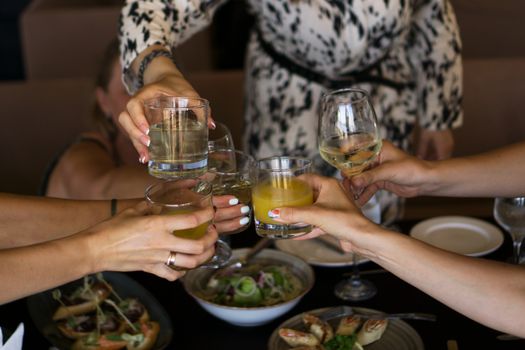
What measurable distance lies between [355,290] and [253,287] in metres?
0.27

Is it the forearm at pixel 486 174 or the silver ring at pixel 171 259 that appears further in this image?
the forearm at pixel 486 174

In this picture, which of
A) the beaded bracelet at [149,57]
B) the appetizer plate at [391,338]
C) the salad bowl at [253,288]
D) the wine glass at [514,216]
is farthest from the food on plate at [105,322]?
the wine glass at [514,216]

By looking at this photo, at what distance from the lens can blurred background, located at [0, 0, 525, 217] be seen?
347cm

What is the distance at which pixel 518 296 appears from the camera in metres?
1.39

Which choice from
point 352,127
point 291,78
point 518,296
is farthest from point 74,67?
point 518,296

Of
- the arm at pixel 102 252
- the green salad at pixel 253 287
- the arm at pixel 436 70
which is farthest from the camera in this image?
the arm at pixel 436 70

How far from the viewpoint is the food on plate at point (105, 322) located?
65.6 inches

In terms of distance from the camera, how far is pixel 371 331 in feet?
5.33

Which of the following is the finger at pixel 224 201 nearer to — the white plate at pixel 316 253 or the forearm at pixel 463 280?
the forearm at pixel 463 280

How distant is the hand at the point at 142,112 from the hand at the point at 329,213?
0.27 m

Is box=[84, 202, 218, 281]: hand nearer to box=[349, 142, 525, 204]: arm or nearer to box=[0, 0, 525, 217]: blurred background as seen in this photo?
box=[349, 142, 525, 204]: arm

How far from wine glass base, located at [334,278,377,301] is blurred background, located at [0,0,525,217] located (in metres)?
1.67

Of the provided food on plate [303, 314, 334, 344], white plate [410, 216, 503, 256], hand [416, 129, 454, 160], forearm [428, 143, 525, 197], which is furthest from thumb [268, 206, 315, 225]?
hand [416, 129, 454, 160]

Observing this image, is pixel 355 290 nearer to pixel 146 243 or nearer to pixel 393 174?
pixel 393 174
